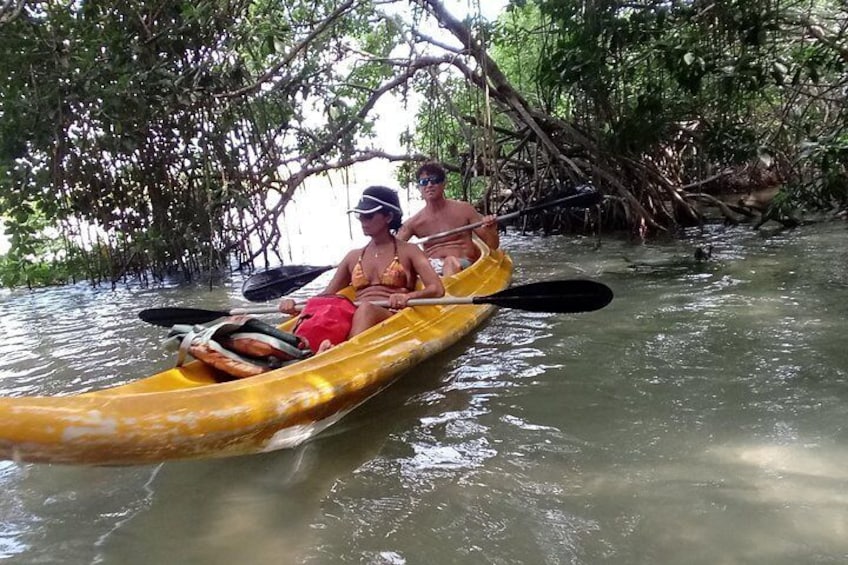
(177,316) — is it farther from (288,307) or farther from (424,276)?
(424,276)

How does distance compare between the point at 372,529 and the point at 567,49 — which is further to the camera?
the point at 567,49

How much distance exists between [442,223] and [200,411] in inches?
138

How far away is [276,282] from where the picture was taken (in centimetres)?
458

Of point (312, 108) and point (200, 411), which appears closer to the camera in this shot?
point (200, 411)

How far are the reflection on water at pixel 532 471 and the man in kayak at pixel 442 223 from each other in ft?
4.44

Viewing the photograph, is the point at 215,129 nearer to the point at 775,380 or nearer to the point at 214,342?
the point at 214,342

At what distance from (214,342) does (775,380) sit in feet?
8.12

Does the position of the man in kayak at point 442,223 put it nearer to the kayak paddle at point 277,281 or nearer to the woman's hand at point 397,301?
the kayak paddle at point 277,281

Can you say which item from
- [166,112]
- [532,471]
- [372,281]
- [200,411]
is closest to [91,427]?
[200,411]

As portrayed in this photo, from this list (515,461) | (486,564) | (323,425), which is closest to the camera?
(486,564)

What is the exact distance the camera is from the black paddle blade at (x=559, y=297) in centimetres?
347

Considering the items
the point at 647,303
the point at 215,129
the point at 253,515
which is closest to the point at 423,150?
the point at 215,129

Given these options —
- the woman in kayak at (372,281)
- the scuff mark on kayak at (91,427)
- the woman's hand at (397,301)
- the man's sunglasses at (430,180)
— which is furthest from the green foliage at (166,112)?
the scuff mark on kayak at (91,427)

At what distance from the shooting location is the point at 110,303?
6.66 meters
